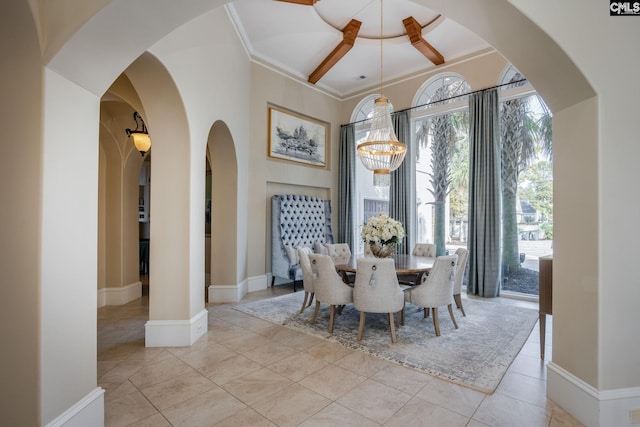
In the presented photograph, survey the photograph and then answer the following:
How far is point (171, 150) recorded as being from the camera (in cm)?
308

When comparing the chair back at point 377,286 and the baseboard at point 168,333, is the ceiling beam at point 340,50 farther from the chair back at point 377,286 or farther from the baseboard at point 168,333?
the baseboard at point 168,333

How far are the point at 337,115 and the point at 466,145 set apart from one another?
9.81 ft

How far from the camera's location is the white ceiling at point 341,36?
437 centimetres

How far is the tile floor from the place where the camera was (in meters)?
1.97

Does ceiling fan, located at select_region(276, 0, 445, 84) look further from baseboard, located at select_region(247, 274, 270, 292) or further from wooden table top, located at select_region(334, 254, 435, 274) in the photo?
baseboard, located at select_region(247, 274, 270, 292)

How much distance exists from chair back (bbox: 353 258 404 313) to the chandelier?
182 centimetres

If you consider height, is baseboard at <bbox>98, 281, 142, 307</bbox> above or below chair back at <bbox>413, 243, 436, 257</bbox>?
below

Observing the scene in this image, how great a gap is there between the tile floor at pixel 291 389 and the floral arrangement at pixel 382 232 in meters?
1.43

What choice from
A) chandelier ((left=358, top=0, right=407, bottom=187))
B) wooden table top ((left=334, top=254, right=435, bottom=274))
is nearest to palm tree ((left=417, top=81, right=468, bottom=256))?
chandelier ((left=358, top=0, right=407, bottom=187))

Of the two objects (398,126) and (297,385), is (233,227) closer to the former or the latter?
(297,385)

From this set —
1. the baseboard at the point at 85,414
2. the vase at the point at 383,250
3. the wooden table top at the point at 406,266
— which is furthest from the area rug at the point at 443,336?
the baseboard at the point at 85,414

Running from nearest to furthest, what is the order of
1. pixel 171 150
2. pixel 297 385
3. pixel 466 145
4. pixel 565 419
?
1. pixel 565 419
2. pixel 297 385
3. pixel 171 150
4. pixel 466 145

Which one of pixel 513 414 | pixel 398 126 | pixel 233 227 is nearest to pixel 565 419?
pixel 513 414

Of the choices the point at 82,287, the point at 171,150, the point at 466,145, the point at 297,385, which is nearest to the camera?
the point at 82,287
